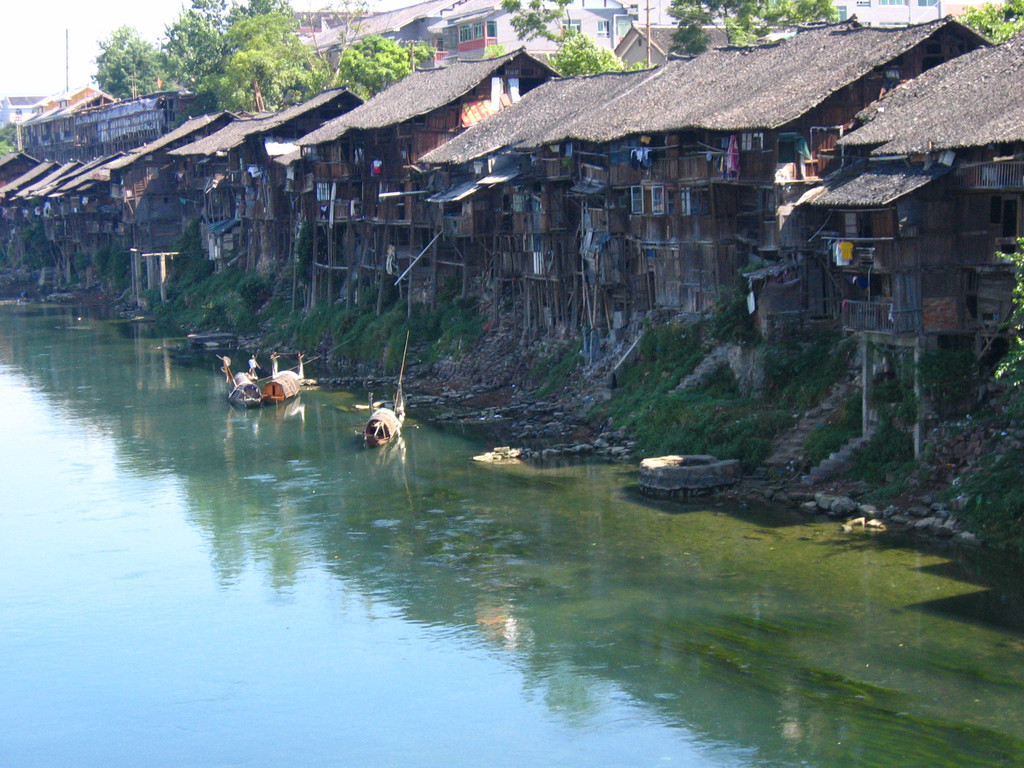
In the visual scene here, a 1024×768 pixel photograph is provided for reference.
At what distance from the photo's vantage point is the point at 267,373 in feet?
153

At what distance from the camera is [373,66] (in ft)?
189

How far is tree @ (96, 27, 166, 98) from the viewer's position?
92562 mm

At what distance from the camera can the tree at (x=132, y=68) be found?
304 feet

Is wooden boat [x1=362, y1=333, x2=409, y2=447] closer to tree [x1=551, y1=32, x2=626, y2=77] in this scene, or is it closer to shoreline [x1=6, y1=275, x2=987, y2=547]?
shoreline [x1=6, y1=275, x2=987, y2=547]

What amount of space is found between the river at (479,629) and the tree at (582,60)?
23117mm

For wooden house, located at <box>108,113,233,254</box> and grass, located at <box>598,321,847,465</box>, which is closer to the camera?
grass, located at <box>598,321,847,465</box>

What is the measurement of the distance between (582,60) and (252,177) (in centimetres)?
1758

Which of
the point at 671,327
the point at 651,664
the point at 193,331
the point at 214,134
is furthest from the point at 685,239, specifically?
the point at 214,134

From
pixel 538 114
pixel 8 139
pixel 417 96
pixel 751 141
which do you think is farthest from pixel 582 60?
pixel 8 139

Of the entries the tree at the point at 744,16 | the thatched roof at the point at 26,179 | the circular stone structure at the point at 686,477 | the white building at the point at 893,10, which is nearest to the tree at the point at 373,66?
the tree at the point at 744,16

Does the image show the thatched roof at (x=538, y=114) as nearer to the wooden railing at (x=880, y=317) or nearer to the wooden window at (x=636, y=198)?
the wooden window at (x=636, y=198)

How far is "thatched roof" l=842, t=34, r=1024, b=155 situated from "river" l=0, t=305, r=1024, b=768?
25.9ft

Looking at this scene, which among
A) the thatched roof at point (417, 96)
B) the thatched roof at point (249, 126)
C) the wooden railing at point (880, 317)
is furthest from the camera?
the thatched roof at point (249, 126)

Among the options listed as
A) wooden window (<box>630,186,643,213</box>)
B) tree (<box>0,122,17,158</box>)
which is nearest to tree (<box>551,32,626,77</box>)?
wooden window (<box>630,186,643,213</box>)
